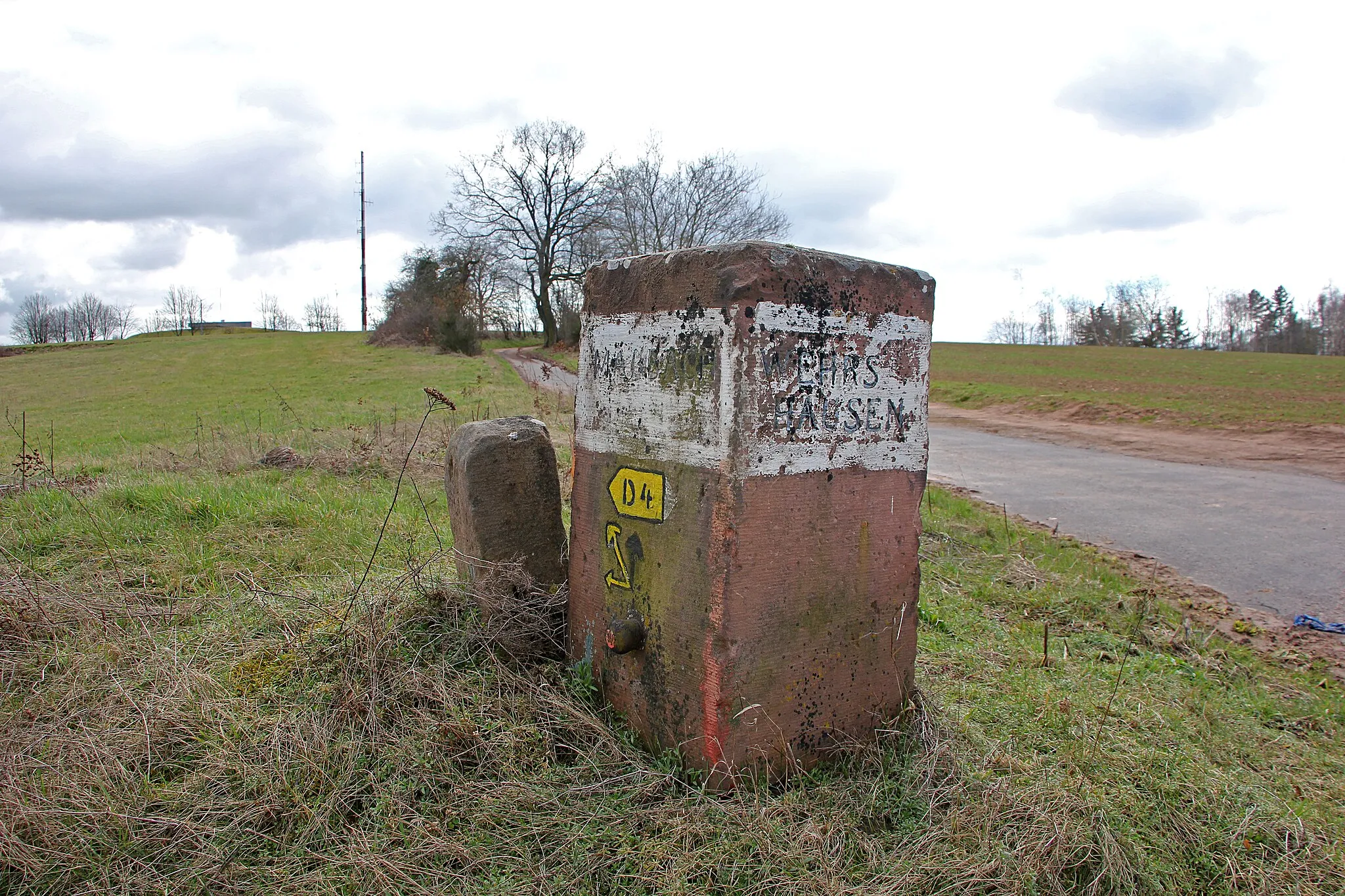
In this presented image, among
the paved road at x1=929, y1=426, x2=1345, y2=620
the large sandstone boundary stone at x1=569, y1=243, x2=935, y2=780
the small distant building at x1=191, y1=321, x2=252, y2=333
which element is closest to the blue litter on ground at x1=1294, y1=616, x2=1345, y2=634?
the paved road at x1=929, y1=426, x2=1345, y2=620

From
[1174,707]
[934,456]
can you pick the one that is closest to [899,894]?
[1174,707]

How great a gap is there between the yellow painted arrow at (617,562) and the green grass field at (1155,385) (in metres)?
5.20

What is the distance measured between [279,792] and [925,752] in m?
2.07

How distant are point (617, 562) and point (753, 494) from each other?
0.63 meters

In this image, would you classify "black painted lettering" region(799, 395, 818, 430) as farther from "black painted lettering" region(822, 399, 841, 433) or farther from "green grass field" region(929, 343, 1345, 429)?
"green grass field" region(929, 343, 1345, 429)

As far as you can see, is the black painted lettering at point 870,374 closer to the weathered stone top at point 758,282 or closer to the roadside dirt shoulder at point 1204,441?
the weathered stone top at point 758,282

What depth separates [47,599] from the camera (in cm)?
342

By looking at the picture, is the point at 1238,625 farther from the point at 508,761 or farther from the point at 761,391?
the point at 508,761

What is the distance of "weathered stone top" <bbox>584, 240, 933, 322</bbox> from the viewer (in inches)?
94.4

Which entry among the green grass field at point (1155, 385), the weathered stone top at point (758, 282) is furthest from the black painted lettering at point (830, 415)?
the green grass field at point (1155, 385)

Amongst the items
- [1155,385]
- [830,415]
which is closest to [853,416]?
[830,415]

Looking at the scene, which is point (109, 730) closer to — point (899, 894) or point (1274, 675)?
point (899, 894)

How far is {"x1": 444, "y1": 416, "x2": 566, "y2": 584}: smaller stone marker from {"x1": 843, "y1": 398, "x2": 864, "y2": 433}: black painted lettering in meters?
1.13

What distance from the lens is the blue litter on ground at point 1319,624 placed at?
5.00m
